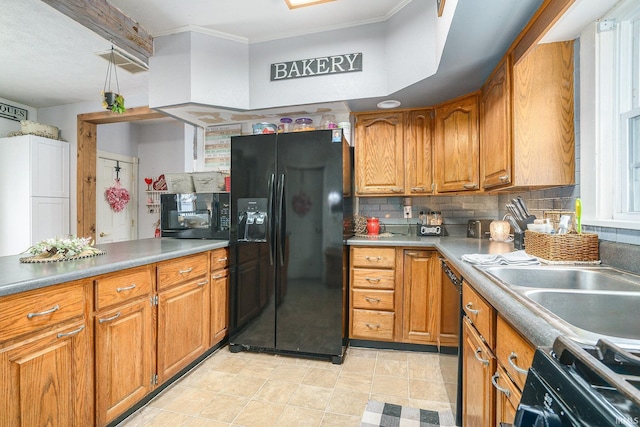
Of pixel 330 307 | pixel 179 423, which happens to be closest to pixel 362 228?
pixel 330 307

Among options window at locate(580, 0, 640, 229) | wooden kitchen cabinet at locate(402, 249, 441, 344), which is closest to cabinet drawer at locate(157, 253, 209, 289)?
wooden kitchen cabinet at locate(402, 249, 441, 344)

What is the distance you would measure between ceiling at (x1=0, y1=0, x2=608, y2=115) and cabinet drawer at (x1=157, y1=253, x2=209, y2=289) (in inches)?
71.8

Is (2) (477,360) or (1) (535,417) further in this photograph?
(2) (477,360)

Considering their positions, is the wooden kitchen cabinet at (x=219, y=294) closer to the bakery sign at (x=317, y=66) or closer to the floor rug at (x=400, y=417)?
the floor rug at (x=400, y=417)

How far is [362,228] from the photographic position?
121 inches

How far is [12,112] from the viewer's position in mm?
3939

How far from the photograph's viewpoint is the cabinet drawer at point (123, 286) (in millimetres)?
1513

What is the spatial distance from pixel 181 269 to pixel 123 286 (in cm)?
47

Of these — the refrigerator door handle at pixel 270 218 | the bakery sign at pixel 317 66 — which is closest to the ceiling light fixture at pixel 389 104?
the bakery sign at pixel 317 66

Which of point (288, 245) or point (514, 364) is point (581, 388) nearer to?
point (514, 364)

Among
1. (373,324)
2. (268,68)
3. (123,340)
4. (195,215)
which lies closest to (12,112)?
(195,215)

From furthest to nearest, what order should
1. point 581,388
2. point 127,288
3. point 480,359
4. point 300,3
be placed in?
point 300,3
point 127,288
point 480,359
point 581,388

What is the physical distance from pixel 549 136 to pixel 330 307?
1835mm

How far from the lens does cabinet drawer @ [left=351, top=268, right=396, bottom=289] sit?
2.55 metres
